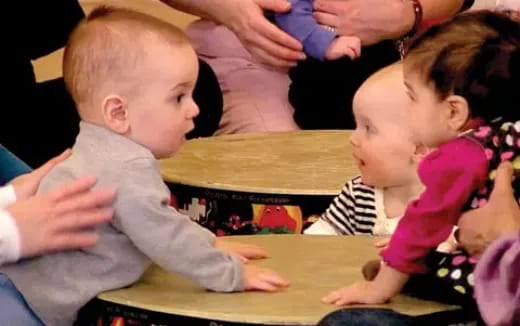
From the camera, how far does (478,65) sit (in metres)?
1.25

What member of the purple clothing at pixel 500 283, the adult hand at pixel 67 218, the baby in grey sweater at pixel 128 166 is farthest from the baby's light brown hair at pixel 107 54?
the purple clothing at pixel 500 283

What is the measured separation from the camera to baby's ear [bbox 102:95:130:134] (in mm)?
1418

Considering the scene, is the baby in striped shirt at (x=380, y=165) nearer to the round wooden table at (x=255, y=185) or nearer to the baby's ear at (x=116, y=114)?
the round wooden table at (x=255, y=185)

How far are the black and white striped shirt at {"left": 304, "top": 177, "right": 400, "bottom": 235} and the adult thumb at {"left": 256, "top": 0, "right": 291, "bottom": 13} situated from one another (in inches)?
26.8

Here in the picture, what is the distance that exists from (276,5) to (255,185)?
679 mm

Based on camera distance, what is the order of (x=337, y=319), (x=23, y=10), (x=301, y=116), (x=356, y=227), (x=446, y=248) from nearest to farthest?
1. (x=337, y=319)
2. (x=446, y=248)
3. (x=356, y=227)
4. (x=23, y=10)
5. (x=301, y=116)

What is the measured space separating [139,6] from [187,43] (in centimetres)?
263

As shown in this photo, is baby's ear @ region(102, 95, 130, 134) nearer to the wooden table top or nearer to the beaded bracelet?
the wooden table top

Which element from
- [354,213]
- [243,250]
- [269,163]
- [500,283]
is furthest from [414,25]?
[500,283]

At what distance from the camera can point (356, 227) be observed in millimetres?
1755

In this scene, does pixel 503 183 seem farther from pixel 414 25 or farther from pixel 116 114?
pixel 414 25

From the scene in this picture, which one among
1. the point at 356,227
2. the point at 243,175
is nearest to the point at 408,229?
the point at 356,227

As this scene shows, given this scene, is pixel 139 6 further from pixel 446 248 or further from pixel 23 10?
pixel 446 248

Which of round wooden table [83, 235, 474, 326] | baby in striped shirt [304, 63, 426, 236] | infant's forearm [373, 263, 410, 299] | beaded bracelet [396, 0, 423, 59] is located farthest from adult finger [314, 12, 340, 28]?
infant's forearm [373, 263, 410, 299]
